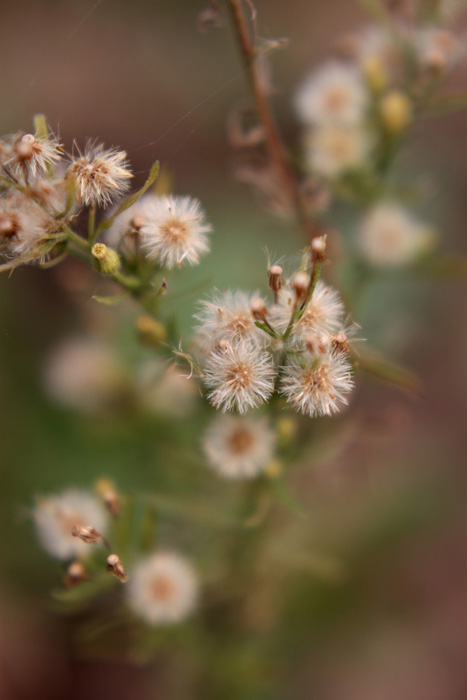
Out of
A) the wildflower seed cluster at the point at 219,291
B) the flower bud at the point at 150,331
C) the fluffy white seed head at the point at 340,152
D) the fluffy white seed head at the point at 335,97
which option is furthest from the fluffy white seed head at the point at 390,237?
the flower bud at the point at 150,331

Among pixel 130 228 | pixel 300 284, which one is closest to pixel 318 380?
pixel 300 284

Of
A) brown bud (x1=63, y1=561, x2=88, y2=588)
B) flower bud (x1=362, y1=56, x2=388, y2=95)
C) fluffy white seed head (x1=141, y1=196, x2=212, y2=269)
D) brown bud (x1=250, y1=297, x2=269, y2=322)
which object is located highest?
flower bud (x1=362, y1=56, x2=388, y2=95)

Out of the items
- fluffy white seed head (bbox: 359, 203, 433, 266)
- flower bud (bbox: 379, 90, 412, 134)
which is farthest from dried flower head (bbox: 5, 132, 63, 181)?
fluffy white seed head (bbox: 359, 203, 433, 266)

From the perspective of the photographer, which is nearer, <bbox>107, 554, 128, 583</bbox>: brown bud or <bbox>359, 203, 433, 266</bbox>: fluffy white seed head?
<bbox>107, 554, 128, 583</bbox>: brown bud

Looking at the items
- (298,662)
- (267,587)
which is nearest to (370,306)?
(267,587)

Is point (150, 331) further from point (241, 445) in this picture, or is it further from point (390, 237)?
point (390, 237)

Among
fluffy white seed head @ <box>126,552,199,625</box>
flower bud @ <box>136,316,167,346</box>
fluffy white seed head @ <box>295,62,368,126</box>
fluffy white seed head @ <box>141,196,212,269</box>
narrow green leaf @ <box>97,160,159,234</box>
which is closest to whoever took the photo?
narrow green leaf @ <box>97,160,159,234</box>

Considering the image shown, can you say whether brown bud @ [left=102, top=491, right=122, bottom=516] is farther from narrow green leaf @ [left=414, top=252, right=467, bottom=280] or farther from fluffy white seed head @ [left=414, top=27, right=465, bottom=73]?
fluffy white seed head @ [left=414, top=27, right=465, bottom=73]

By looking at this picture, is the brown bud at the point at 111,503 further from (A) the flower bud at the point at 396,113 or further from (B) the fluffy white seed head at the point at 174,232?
(A) the flower bud at the point at 396,113
